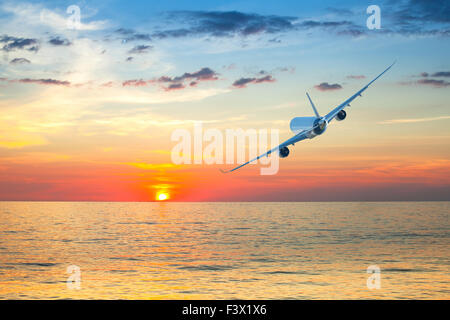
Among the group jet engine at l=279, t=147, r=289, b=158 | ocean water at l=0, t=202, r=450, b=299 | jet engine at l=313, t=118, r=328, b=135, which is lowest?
ocean water at l=0, t=202, r=450, b=299

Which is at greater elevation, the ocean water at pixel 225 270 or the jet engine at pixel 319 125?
the jet engine at pixel 319 125

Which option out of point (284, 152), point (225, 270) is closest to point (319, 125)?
point (284, 152)

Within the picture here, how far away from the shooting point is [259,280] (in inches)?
Answer: 1951

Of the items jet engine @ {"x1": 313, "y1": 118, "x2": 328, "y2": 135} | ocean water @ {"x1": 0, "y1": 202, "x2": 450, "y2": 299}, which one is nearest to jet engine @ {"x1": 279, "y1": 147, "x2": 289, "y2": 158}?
jet engine @ {"x1": 313, "y1": 118, "x2": 328, "y2": 135}

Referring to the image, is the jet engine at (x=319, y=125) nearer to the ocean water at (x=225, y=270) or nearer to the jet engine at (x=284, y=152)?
the jet engine at (x=284, y=152)

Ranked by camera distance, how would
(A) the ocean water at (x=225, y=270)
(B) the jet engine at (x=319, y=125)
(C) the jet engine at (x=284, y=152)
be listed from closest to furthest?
(B) the jet engine at (x=319, y=125) < (C) the jet engine at (x=284, y=152) < (A) the ocean water at (x=225, y=270)

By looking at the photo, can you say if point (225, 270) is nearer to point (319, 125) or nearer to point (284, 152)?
point (284, 152)

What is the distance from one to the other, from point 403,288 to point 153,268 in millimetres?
31347

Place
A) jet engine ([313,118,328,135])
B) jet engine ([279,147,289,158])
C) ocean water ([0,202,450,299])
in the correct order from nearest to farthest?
jet engine ([313,118,328,135]) < jet engine ([279,147,289,158]) < ocean water ([0,202,450,299])

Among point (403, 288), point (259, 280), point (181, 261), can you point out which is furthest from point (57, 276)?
point (403, 288)

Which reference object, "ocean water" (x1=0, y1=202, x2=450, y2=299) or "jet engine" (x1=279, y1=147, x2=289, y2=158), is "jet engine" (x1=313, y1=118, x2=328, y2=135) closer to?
"jet engine" (x1=279, y1=147, x2=289, y2=158)

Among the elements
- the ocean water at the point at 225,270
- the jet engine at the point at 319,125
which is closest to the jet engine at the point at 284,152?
the jet engine at the point at 319,125
